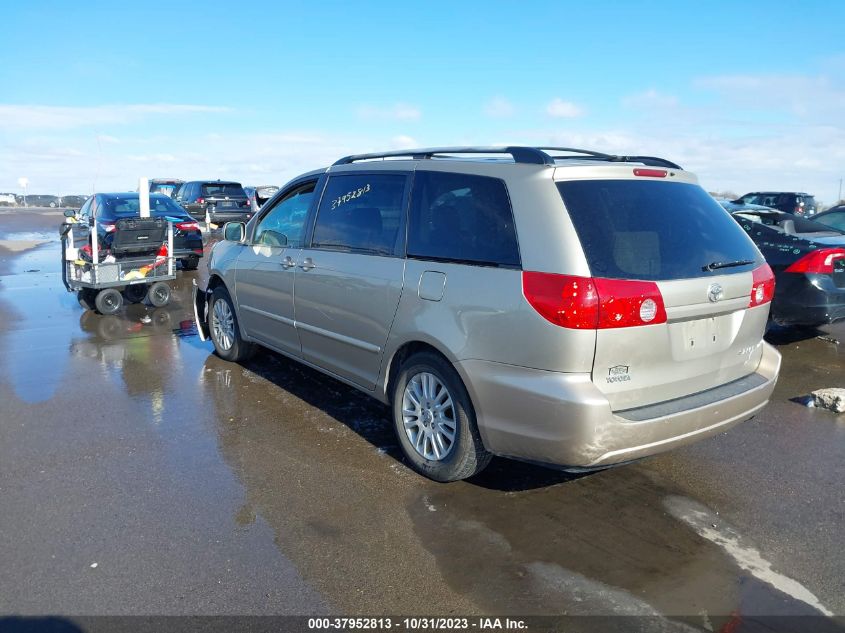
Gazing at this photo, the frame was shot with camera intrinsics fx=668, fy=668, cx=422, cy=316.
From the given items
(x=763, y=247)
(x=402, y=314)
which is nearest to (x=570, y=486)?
(x=402, y=314)

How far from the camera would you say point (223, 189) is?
67.7 ft

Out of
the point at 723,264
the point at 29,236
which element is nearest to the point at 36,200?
the point at 29,236

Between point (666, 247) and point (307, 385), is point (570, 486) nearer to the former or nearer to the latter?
point (666, 247)

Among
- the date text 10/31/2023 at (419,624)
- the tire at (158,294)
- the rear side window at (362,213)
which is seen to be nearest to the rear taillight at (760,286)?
the rear side window at (362,213)

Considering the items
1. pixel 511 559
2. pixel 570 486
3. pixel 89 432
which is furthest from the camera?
pixel 89 432

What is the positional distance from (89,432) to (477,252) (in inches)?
126

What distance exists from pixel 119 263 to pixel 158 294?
0.76m

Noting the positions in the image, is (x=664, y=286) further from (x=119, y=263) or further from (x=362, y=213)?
(x=119, y=263)

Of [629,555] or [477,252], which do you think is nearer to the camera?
[629,555]

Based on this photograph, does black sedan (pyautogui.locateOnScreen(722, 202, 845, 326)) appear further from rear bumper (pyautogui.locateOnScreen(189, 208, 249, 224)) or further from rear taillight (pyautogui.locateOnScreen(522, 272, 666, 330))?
rear bumper (pyautogui.locateOnScreen(189, 208, 249, 224))

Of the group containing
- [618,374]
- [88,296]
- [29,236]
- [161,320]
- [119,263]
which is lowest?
[29,236]

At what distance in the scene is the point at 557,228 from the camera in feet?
10.8

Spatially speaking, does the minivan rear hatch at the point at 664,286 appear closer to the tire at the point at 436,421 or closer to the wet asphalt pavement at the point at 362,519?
the wet asphalt pavement at the point at 362,519

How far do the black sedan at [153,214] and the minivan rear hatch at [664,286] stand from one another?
9.86 m
